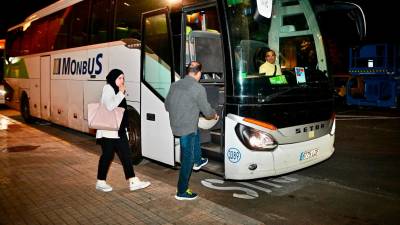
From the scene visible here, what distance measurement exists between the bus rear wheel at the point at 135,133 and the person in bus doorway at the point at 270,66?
2.82 m

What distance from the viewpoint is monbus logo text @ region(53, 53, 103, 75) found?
8641mm

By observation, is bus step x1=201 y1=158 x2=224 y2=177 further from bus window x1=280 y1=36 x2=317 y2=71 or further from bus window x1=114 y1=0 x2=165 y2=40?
bus window x1=114 y1=0 x2=165 y2=40

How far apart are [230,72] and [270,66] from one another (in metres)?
0.68

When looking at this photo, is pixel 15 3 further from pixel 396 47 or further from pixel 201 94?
pixel 201 94

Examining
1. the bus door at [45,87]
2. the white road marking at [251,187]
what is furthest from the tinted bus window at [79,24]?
the white road marking at [251,187]

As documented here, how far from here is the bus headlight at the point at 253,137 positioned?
514 centimetres

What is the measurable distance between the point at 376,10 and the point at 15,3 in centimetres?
2811

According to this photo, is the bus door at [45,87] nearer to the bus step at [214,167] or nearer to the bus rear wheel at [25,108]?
the bus rear wheel at [25,108]

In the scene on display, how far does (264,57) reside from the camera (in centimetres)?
541

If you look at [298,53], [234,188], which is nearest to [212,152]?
[234,188]

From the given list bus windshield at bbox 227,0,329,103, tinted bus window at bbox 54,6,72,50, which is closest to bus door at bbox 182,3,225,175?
bus windshield at bbox 227,0,329,103

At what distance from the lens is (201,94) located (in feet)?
16.3

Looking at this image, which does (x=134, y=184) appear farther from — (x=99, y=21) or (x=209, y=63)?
(x=99, y=21)

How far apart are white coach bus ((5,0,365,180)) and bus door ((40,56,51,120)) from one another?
2947 mm
